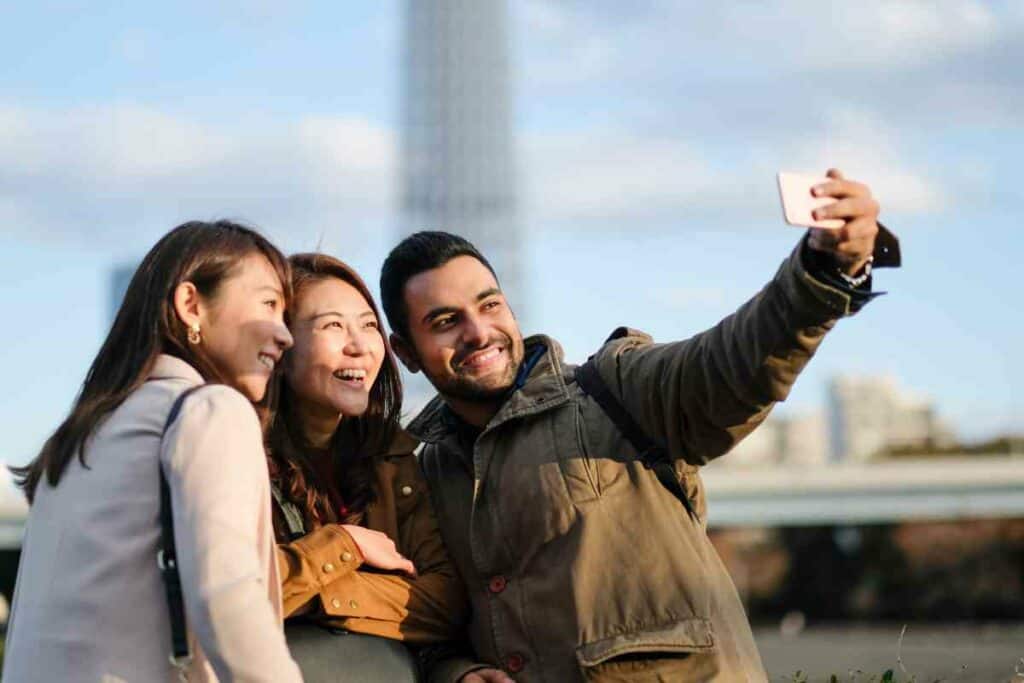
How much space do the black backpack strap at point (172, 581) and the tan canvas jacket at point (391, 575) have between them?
76 centimetres

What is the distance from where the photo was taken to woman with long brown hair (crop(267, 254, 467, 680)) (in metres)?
4.54

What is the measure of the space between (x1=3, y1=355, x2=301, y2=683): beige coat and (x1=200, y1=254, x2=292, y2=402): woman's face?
263mm

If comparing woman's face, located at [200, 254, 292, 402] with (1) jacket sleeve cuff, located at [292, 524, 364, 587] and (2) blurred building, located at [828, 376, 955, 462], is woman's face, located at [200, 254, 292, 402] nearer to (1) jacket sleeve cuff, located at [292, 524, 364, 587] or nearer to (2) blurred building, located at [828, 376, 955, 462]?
(1) jacket sleeve cuff, located at [292, 524, 364, 587]

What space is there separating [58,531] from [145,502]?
0.75ft

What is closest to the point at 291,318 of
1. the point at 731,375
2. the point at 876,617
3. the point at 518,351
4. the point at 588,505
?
the point at 518,351

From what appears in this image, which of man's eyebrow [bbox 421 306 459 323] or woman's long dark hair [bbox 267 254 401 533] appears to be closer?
woman's long dark hair [bbox 267 254 401 533]

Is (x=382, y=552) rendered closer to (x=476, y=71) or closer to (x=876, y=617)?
(x=876, y=617)

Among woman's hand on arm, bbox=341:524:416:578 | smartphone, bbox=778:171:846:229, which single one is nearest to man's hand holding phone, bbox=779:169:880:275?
smartphone, bbox=778:171:846:229

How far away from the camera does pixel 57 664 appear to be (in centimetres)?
362

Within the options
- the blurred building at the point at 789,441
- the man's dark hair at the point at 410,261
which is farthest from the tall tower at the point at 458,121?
the man's dark hair at the point at 410,261

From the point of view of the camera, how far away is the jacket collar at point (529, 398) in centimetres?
480

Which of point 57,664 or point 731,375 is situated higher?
point 731,375

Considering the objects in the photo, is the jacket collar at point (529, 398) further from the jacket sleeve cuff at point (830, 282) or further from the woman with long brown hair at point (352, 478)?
the jacket sleeve cuff at point (830, 282)

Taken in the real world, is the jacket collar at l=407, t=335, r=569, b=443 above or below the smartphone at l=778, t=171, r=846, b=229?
below
